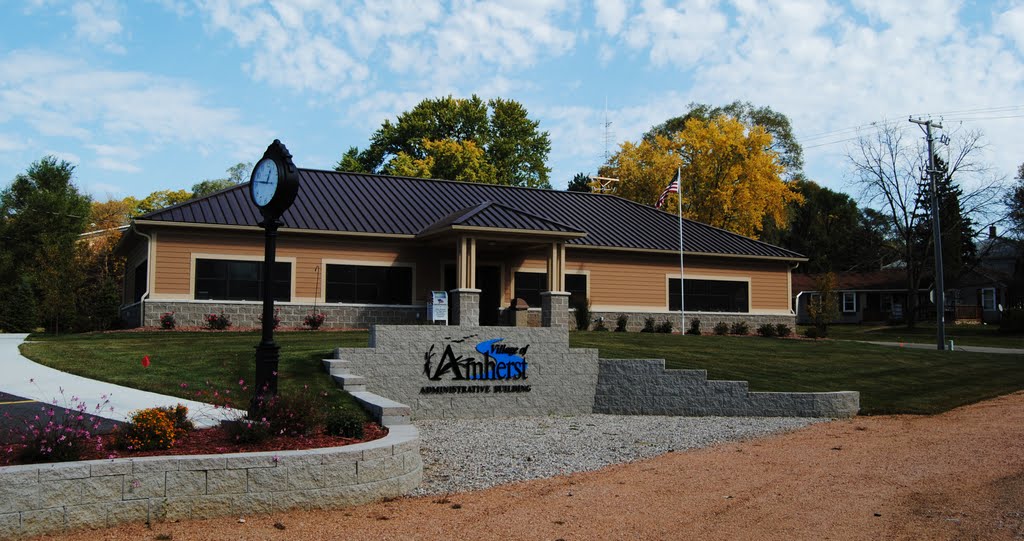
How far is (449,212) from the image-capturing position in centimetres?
2653

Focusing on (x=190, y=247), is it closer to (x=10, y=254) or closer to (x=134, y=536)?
(x=134, y=536)

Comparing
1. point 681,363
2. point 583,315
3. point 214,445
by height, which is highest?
point 583,315

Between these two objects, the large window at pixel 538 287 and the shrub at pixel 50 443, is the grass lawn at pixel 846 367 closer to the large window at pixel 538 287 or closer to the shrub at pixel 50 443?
the large window at pixel 538 287

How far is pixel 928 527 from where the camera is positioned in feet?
23.4

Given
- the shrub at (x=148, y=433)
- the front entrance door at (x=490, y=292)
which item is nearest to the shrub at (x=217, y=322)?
the front entrance door at (x=490, y=292)

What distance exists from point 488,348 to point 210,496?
28.0 ft

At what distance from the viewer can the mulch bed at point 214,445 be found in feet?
22.3

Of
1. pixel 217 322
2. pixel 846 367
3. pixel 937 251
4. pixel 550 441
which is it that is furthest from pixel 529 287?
pixel 937 251

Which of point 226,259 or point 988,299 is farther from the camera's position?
point 988,299

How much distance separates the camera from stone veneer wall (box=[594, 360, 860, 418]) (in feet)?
51.4

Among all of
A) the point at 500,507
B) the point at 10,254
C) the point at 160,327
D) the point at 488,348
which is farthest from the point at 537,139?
the point at 500,507

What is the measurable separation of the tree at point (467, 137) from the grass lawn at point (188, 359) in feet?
103

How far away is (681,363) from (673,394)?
1591 millimetres

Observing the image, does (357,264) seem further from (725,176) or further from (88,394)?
(725,176)
